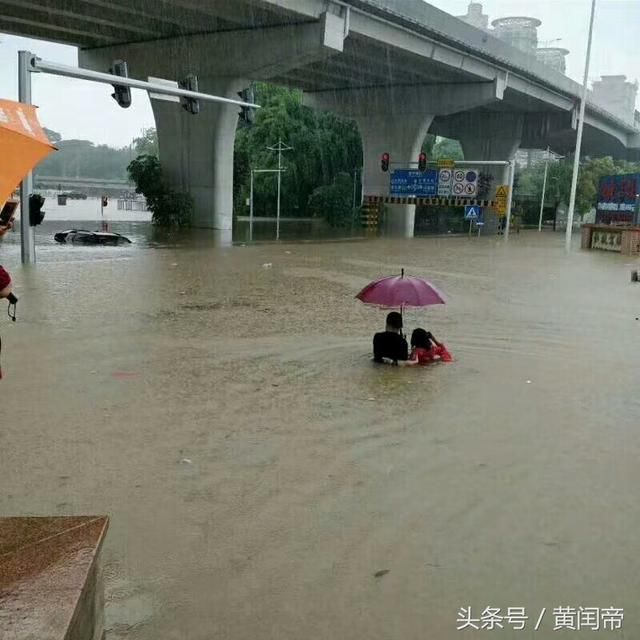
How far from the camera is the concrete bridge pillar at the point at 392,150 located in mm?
42250

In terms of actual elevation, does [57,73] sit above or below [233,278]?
above

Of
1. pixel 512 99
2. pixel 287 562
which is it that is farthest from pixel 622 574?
pixel 512 99

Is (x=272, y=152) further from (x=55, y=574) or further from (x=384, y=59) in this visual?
(x=55, y=574)

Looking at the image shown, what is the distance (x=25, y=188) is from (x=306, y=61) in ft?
48.3

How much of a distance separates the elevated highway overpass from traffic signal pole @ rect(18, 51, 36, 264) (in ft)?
29.6

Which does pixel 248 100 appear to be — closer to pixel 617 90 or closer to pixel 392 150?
pixel 392 150

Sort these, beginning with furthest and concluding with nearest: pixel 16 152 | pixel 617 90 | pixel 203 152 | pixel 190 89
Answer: pixel 617 90
pixel 203 152
pixel 190 89
pixel 16 152

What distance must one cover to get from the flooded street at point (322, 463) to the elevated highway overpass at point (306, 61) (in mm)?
17166

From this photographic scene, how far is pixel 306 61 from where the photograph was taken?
2822 centimetres

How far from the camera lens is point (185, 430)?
20.1 feet

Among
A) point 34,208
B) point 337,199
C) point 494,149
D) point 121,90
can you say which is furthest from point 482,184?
point 34,208

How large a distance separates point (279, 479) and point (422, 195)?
36.4 meters

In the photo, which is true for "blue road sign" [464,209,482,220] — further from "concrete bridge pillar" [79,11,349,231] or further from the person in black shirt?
the person in black shirt

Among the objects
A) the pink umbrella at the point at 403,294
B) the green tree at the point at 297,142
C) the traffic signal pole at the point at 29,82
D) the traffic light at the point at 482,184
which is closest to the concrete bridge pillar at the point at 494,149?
the green tree at the point at 297,142
